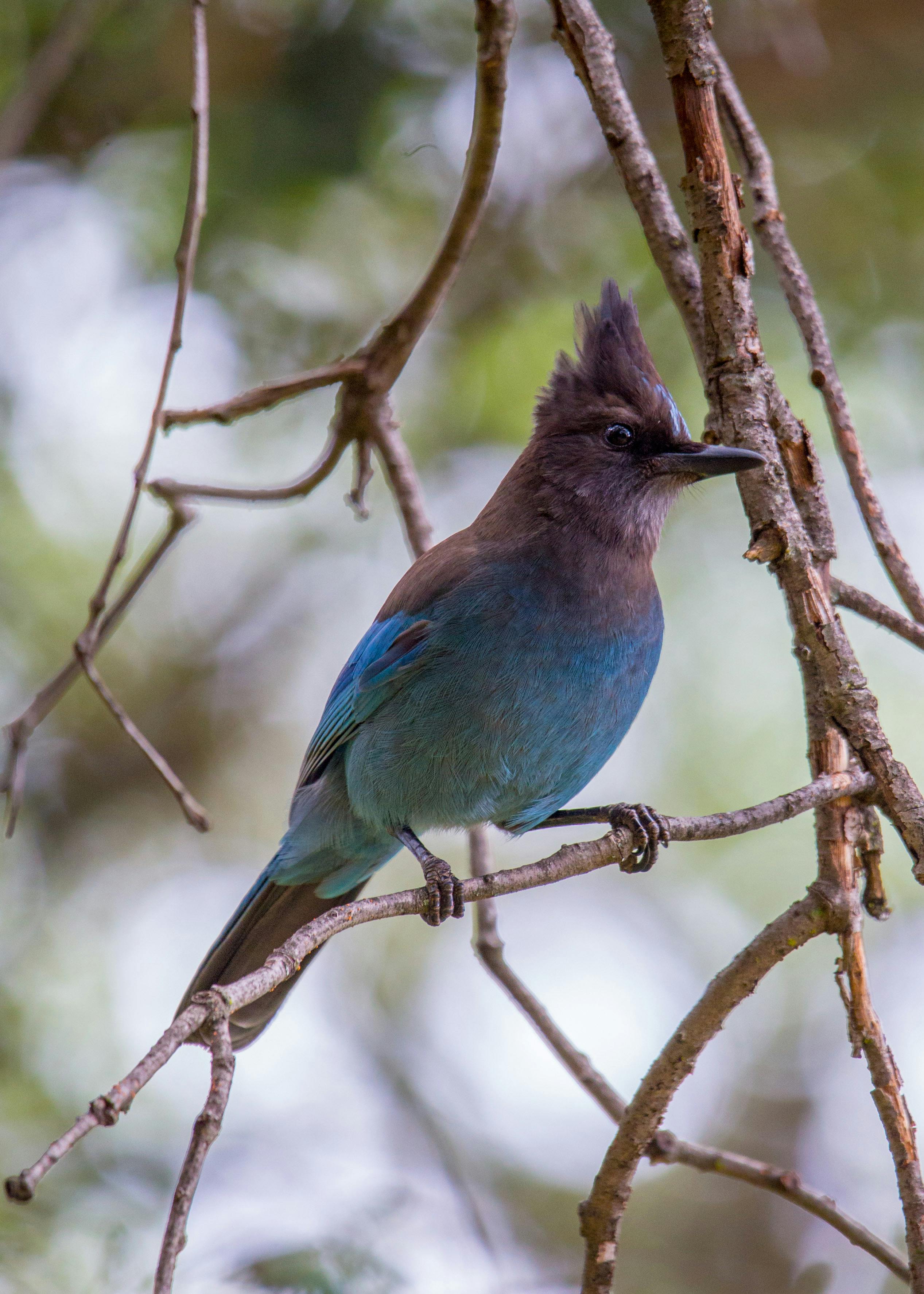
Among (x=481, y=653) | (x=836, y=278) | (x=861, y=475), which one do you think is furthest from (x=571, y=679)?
(x=836, y=278)

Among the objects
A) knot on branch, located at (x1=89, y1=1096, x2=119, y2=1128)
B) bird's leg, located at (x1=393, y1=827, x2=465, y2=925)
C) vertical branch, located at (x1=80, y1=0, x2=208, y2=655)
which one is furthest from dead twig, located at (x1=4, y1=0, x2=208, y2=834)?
knot on branch, located at (x1=89, y1=1096, x2=119, y2=1128)

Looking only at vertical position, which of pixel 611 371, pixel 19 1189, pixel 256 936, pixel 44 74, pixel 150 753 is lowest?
pixel 19 1189

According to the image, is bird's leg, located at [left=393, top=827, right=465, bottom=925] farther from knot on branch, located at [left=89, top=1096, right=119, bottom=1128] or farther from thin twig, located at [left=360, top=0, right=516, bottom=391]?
thin twig, located at [left=360, top=0, right=516, bottom=391]

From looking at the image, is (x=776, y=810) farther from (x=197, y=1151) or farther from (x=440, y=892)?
(x=197, y=1151)

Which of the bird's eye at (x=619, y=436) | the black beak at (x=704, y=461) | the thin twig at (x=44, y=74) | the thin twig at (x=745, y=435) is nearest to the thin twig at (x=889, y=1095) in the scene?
the thin twig at (x=745, y=435)

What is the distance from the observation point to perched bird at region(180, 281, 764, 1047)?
3367 mm

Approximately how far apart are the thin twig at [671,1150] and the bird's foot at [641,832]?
405 millimetres

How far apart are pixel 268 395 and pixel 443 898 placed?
173cm

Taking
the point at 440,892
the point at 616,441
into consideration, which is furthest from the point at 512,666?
the point at 616,441

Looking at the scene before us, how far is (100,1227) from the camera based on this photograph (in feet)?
12.8

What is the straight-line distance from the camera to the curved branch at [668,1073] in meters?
2.44

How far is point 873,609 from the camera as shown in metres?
2.63

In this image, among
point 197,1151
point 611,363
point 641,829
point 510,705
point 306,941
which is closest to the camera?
point 197,1151

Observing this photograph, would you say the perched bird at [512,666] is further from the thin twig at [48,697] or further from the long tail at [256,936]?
the thin twig at [48,697]
